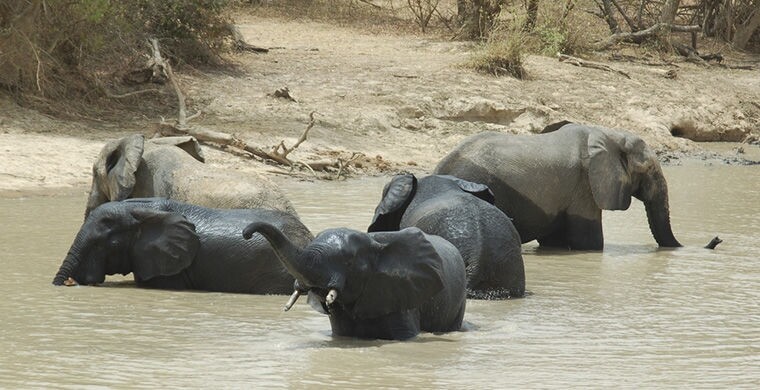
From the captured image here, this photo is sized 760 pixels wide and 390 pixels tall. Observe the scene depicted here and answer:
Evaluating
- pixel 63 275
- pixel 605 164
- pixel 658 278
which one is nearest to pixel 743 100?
pixel 605 164

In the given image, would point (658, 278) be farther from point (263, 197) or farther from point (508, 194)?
point (263, 197)

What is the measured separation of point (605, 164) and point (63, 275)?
16.1ft

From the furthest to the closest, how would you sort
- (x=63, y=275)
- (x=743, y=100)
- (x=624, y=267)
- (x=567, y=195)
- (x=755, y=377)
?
(x=743, y=100) < (x=567, y=195) < (x=624, y=267) < (x=63, y=275) < (x=755, y=377)

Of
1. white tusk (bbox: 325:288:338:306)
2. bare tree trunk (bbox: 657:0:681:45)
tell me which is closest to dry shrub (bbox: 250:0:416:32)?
bare tree trunk (bbox: 657:0:681:45)

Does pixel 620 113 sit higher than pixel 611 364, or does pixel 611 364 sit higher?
pixel 611 364

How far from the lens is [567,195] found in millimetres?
11695

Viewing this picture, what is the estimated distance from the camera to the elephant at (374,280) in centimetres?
680

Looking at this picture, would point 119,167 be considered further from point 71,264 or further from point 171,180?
point 71,264

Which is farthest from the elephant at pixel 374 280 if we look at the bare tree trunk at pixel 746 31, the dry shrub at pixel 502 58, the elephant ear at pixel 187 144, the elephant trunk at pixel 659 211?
the bare tree trunk at pixel 746 31

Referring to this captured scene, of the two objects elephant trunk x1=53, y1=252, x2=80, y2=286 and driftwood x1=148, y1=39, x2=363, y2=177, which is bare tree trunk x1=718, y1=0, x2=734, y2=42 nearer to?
driftwood x1=148, y1=39, x2=363, y2=177

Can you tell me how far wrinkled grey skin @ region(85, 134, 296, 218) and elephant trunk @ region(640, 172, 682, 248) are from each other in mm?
3678

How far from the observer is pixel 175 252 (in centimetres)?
882

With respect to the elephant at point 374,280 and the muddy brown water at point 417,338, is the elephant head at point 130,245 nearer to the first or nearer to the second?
the muddy brown water at point 417,338

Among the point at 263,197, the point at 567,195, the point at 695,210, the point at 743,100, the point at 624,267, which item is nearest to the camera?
the point at 263,197
